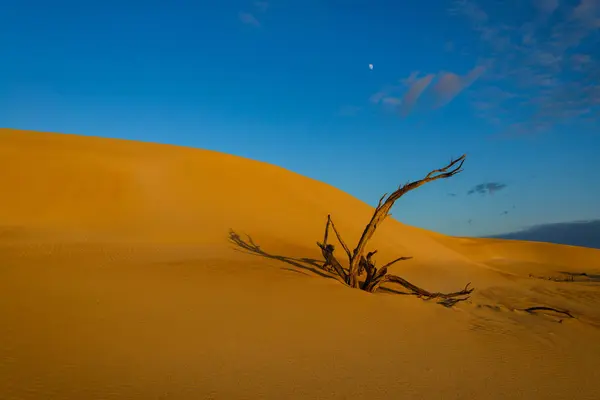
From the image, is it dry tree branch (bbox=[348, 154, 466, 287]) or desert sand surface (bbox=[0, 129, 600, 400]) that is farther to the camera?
dry tree branch (bbox=[348, 154, 466, 287])

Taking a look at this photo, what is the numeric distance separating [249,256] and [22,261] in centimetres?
426

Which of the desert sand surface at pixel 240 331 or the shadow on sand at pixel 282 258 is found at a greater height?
the shadow on sand at pixel 282 258

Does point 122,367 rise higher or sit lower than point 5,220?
lower

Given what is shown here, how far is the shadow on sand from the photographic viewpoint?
7.36 meters

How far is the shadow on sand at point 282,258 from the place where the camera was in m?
7.36

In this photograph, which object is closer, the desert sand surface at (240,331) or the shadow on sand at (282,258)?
the desert sand surface at (240,331)

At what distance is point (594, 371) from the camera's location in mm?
3396

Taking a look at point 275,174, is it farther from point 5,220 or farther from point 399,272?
point 5,220

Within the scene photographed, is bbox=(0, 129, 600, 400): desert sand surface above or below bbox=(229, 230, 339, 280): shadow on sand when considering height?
below

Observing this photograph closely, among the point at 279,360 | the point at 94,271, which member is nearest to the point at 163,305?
the point at 279,360

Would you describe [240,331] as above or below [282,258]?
below

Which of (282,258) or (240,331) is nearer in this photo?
(240,331)

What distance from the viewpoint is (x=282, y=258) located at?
8680mm

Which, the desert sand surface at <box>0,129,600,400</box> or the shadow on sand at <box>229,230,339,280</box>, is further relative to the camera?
the shadow on sand at <box>229,230,339,280</box>
